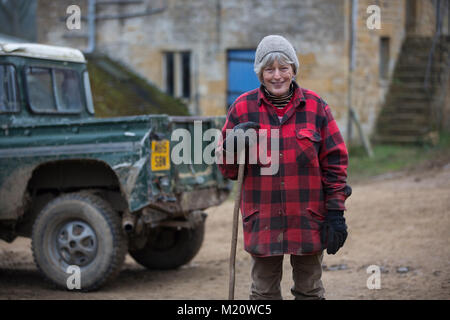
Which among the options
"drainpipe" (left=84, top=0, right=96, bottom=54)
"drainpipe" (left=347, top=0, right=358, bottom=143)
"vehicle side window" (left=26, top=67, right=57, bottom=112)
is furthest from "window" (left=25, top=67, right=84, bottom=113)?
"drainpipe" (left=84, top=0, right=96, bottom=54)

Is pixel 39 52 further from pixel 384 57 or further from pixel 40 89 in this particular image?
pixel 384 57

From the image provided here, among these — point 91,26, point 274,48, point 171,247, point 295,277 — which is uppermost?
point 91,26

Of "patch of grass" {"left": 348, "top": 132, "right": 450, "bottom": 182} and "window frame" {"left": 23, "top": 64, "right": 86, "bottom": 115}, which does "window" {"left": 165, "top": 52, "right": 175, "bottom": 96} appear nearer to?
"patch of grass" {"left": 348, "top": 132, "right": 450, "bottom": 182}

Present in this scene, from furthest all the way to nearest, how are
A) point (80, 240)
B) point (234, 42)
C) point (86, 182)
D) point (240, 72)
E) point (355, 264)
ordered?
point (240, 72), point (234, 42), point (355, 264), point (86, 182), point (80, 240)

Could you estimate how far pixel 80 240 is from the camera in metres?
6.33

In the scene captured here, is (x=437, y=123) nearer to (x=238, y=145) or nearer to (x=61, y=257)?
(x=61, y=257)

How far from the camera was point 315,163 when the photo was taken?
3768 mm

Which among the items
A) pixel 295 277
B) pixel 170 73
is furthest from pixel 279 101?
pixel 170 73

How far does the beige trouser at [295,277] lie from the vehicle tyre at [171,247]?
3520 mm

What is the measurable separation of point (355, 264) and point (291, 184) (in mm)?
3688

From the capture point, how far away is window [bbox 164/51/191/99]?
17.6 metres
